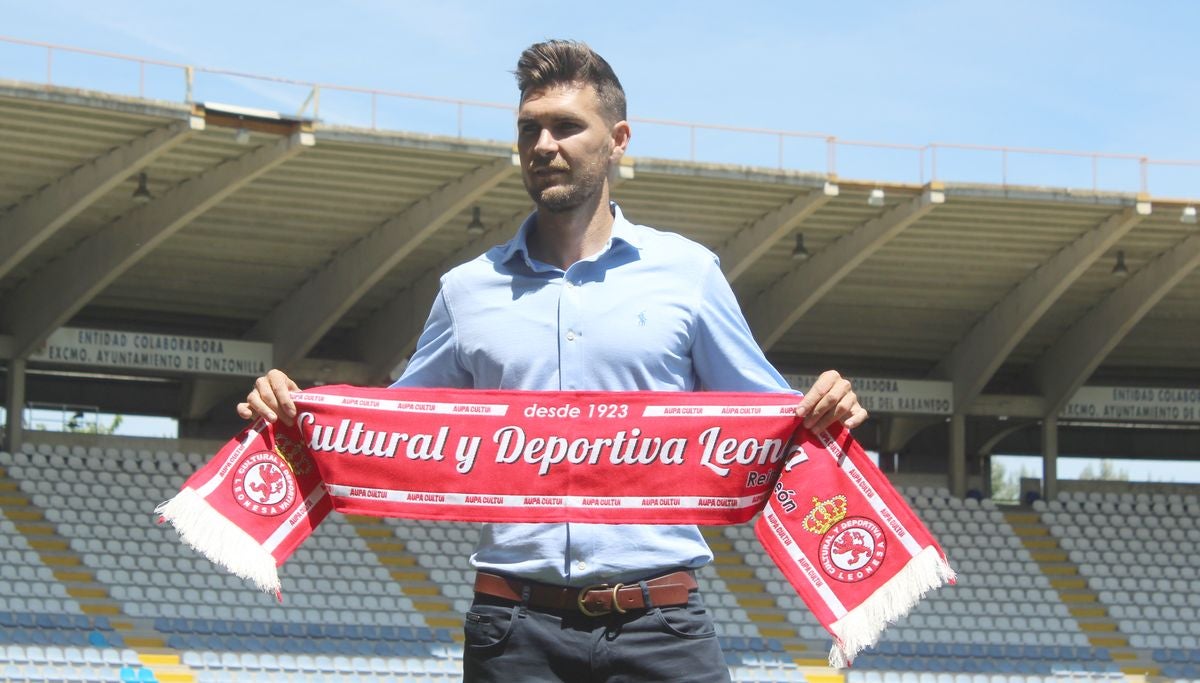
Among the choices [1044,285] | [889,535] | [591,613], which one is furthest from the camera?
[1044,285]

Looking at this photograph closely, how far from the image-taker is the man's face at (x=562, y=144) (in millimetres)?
3744

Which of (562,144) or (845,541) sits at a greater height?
(562,144)

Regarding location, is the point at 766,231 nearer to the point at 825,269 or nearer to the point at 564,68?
the point at 825,269

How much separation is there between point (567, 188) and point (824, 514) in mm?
1017

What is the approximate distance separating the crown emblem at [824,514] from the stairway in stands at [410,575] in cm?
1919

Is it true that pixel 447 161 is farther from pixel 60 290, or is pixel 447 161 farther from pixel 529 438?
pixel 529 438

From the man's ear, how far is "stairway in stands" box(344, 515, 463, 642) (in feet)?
63.7

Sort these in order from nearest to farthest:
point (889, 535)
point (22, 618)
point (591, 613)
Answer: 1. point (591, 613)
2. point (889, 535)
3. point (22, 618)

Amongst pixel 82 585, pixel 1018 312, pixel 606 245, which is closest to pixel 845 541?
pixel 606 245

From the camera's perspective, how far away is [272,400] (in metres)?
4.10

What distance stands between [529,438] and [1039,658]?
21.8 meters

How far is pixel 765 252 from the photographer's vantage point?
24.8m

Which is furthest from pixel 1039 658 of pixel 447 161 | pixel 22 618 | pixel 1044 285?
pixel 22 618

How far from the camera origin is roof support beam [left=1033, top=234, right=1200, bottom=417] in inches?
1004
